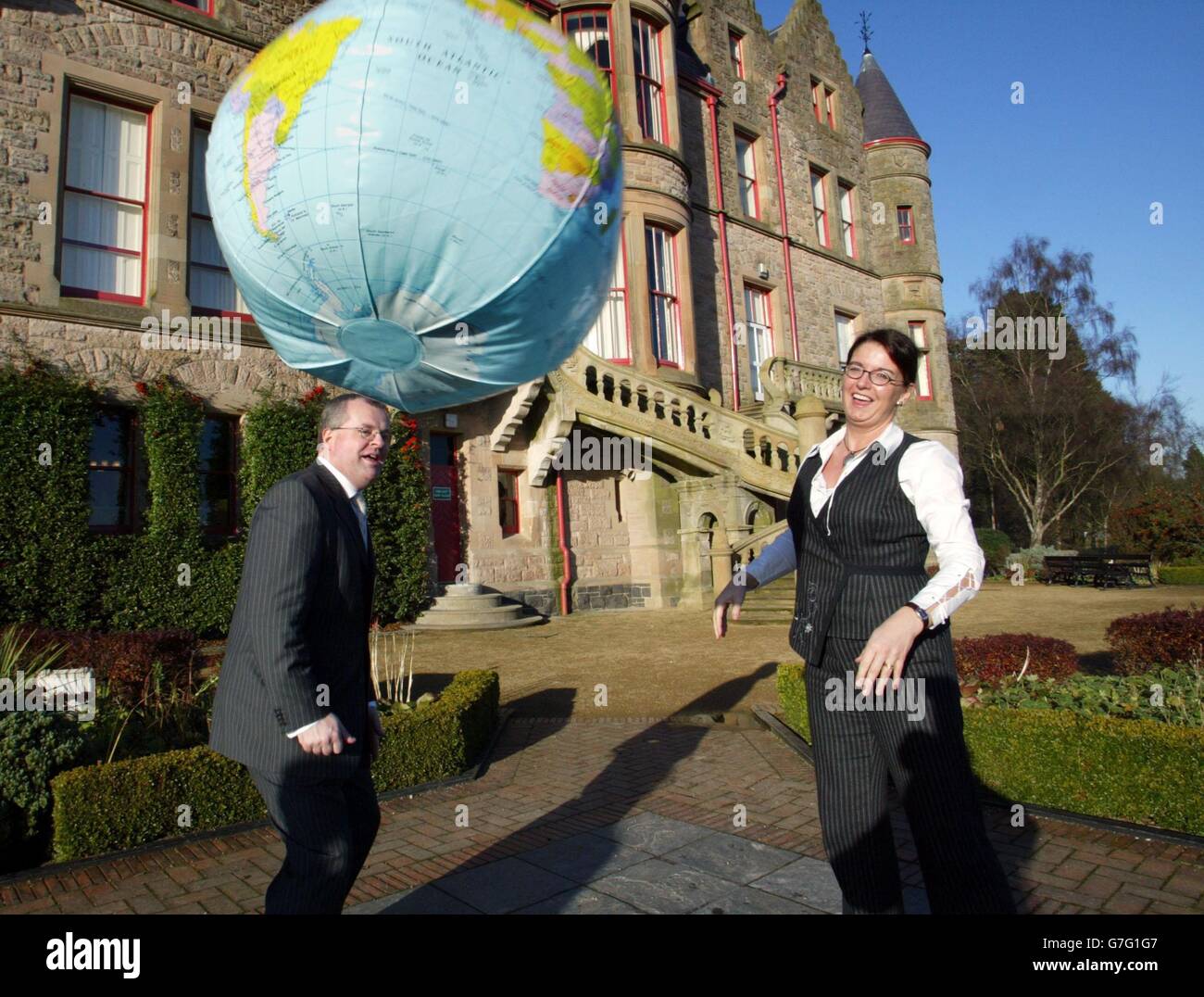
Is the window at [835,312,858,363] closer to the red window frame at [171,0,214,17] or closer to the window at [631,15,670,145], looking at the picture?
the window at [631,15,670,145]

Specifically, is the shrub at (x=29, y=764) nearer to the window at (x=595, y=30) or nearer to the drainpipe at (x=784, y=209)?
the window at (x=595, y=30)

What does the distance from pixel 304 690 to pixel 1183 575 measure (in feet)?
78.8

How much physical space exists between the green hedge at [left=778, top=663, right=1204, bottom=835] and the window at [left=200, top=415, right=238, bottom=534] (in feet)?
36.6

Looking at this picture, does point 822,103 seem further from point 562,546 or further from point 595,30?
point 562,546

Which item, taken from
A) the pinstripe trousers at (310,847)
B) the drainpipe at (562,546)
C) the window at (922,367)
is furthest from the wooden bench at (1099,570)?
the pinstripe trousers at (310,847)

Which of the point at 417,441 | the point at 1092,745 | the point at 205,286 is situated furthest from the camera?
the point at 417,441

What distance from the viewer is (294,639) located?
2.16 meters

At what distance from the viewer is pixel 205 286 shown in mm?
12258

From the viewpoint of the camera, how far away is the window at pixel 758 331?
20.3 meters

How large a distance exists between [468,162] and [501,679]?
24.3ft

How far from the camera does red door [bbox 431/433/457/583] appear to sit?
14.3 meters

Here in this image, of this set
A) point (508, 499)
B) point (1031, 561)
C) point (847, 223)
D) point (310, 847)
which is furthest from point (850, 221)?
point (310, 847)
